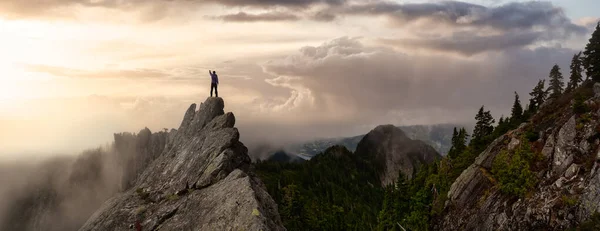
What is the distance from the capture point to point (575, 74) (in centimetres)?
12250

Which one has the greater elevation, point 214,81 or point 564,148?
point 214,81

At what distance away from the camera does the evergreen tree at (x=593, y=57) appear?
106 meters

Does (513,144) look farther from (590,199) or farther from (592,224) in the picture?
(592,224)

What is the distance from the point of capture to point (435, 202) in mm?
110438

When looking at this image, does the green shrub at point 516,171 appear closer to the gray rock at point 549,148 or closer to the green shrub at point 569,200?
the gray rock at point 549,148

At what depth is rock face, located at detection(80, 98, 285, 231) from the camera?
121ft

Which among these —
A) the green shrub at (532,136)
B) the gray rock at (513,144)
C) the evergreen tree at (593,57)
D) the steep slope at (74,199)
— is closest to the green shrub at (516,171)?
the green shrub at (532,136)

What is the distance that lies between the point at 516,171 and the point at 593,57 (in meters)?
60.5

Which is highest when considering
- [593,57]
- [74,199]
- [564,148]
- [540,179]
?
[593,57]

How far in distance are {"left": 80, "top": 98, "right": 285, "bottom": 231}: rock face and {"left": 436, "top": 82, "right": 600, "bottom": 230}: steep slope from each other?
53878 mm

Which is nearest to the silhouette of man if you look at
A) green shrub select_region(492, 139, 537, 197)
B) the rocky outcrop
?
the rocky outcrop

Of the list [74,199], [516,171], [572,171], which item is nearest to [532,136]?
[516,171]

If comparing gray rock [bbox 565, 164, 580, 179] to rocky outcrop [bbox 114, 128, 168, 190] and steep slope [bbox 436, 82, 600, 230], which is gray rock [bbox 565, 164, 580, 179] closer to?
steep slope [bbox 436, 82, 600, 230]

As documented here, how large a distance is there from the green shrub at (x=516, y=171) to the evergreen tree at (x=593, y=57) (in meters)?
42.3
